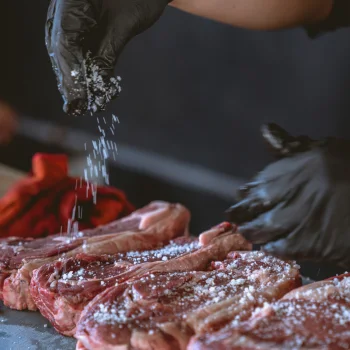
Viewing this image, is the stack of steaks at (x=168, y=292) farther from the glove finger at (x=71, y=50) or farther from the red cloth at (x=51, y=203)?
the glove finger at (x=71, y=50)

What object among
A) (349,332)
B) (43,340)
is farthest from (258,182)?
(43,340)

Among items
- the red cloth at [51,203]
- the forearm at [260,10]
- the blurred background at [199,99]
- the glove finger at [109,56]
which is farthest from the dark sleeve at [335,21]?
the red cloth at [51,203]

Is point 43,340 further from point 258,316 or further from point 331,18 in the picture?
point 331,18

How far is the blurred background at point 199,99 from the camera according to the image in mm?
3219

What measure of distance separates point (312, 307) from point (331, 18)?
5.44 ft

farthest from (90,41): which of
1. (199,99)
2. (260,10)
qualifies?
(199,99)

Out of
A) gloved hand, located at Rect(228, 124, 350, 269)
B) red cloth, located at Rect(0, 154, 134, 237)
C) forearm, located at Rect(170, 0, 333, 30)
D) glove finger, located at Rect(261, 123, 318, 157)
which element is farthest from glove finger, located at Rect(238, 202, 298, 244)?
red cloth, located at Rect(0, 154, 134, 237)

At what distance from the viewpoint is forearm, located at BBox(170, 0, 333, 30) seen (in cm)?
271

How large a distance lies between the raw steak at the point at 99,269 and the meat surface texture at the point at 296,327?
0.55 m

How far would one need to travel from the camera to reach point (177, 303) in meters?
1.85

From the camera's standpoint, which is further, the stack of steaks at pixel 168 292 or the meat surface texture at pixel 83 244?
the meat surface texture at pixel 83 244

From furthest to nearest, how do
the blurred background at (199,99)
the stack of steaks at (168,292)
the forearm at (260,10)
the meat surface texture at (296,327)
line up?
the blurred background at (199,99) < the forearm at (260,10) < the stack of steaks at (168,292) < the meat surface texture at (296,327)

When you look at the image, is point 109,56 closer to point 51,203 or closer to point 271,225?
point 271,225

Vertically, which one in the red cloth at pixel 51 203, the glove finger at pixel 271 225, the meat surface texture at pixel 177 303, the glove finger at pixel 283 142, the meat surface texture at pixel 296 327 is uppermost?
the glove finger at pixel 283 142
